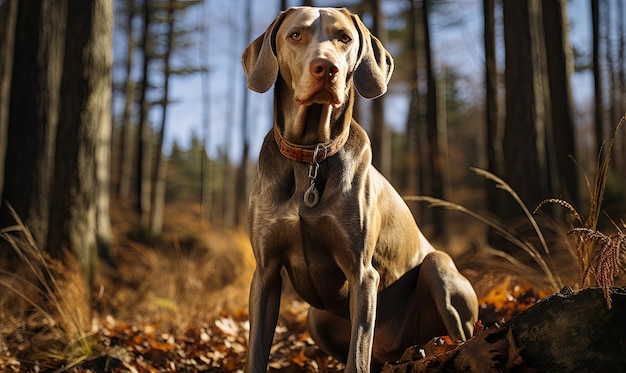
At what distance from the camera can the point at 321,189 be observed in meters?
3.25

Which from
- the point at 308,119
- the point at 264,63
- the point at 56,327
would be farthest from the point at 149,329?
the point at 264,63

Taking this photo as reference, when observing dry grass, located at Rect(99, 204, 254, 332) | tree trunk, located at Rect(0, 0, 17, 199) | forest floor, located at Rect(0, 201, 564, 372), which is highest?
tree trunk, located at Rect(0, 0, 17, 199)

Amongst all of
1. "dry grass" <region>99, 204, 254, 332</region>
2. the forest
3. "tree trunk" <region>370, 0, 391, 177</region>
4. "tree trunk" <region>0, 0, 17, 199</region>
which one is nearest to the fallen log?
the forest

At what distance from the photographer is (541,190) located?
6719mm

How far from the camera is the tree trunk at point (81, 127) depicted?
20.9ft

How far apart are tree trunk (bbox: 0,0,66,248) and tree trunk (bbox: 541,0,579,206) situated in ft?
23.8

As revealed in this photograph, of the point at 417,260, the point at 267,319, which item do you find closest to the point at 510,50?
the point at 417,260

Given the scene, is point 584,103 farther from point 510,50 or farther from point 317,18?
point 317,18

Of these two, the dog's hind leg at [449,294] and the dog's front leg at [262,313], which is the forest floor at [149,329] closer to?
the dog's hind leg at [449,294]

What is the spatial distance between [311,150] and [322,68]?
532 mm

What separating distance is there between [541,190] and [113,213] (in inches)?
660

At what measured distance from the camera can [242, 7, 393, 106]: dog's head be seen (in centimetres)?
297

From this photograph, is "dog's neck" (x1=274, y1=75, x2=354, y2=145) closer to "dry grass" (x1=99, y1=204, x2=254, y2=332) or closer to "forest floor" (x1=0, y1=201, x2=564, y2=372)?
"forest floor" (x1=0, y1=201, x2=564, y2=372)

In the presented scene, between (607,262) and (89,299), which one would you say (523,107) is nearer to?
(607,262)
